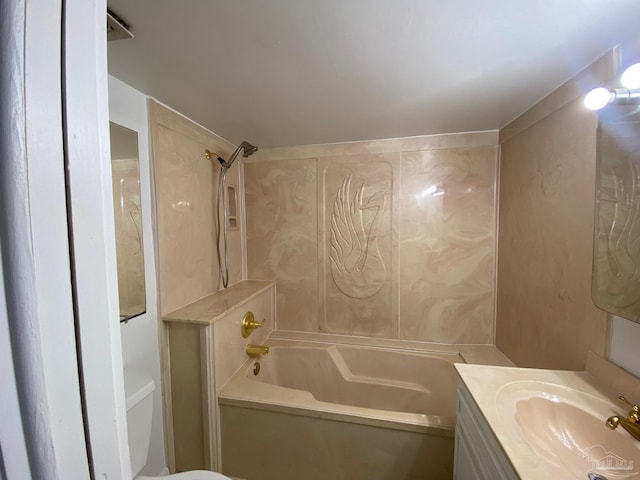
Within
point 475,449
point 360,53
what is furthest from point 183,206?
point 475,449

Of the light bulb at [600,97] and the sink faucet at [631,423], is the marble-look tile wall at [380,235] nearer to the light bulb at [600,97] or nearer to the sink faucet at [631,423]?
the light bulb at [600,97]

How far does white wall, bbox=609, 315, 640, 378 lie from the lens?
2.87ft

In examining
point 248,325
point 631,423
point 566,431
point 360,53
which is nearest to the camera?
point 631,423

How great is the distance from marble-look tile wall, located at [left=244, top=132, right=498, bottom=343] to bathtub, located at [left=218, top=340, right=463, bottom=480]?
41cm

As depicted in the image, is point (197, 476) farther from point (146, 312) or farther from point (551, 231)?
point (551, 231)

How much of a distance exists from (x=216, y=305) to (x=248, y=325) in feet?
0.93

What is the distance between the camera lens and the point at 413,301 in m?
2.00

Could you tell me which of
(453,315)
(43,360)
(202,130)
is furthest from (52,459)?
(453,315)

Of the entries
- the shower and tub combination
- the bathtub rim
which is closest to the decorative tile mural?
the shower and tub combination

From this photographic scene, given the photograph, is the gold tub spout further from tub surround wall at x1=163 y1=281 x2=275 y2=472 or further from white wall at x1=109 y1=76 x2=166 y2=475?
white wall at x1=109 y1=76 x2=166 y2=475

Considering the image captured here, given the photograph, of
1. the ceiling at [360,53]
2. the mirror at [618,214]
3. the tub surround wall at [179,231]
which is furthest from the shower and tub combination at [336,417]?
the mirror at [618,214]

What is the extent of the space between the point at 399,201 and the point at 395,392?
151 centimetres

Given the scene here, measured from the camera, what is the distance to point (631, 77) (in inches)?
34.4

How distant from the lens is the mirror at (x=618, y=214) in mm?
891
